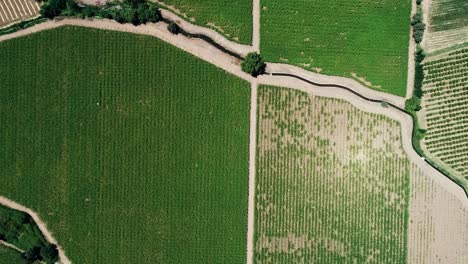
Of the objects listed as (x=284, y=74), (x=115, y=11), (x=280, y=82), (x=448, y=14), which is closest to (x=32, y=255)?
(x=115, y=11)

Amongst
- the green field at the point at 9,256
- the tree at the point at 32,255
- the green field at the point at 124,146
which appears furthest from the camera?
the green field at the point at 124,146

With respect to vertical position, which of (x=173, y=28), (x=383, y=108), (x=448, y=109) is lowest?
(x=383, y=108)

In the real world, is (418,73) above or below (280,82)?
above

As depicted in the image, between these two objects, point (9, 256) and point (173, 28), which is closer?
point (9, 256)

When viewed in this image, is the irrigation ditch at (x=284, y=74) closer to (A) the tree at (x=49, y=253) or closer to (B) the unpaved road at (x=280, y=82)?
(B) the unpaved road at (x=280, y=82)

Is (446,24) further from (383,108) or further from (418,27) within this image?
(383,108)

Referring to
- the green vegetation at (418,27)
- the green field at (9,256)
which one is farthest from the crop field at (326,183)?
the green field at (9,256)

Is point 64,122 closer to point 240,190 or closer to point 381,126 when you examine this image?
point 240,190
